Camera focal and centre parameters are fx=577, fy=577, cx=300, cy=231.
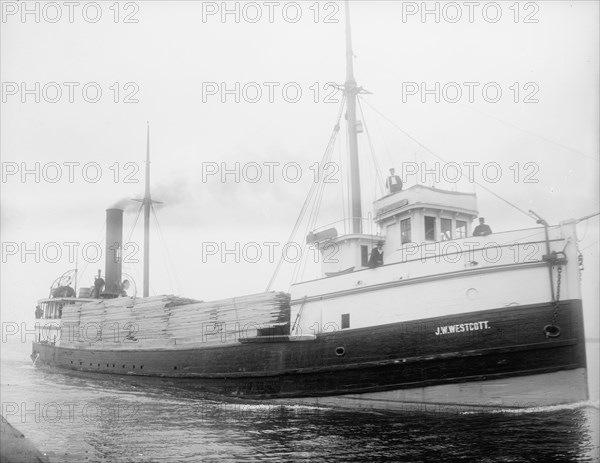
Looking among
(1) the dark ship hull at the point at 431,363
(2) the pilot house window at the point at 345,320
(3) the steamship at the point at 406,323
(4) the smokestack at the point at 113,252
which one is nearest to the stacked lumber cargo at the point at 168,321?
(3) the steamship at the point at 406,323

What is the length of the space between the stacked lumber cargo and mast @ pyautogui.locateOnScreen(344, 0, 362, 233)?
11.8 feet

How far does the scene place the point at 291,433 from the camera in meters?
12.6

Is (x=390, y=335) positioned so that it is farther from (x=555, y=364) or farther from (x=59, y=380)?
(x=59, y=380)

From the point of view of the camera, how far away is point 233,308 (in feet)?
63.4

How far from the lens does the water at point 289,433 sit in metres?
10.5

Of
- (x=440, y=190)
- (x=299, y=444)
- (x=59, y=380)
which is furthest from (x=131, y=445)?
(x=59, y=380)

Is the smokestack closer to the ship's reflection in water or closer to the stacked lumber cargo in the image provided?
the stacked lumber cargo

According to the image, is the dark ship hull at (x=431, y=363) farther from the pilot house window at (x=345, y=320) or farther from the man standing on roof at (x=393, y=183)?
the man standing on roof at (x=393, y=183)

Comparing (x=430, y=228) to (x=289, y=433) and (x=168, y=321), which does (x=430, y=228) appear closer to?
(x=289, y=433)

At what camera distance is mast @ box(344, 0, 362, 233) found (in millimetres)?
19422

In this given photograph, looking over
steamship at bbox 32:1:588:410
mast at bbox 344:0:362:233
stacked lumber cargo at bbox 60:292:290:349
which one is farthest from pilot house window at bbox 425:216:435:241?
stacked lumber cargo at bbox 60:292:290:349

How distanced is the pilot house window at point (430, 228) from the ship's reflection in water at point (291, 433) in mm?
5127

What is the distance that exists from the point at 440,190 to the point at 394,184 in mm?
1630

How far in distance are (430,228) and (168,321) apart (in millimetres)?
10705
